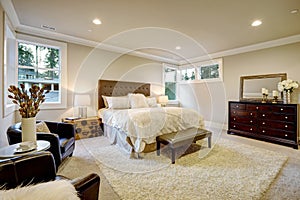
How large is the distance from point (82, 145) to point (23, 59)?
239cm

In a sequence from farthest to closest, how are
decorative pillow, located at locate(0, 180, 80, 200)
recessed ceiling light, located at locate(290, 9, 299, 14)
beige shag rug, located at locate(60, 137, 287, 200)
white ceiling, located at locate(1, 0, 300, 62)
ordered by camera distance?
1. recessed ceiling light, located at locate(290, 9, 299, 14)
2. white ceiling, located at locate(1, 0, 300, 62)
3. beige shag rug, located at locate(60, 137, 287, 200)
4. decorative pillow, located at locate(0, 180, 80, 200)

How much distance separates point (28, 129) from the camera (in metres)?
1.83

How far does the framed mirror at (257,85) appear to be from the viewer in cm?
428

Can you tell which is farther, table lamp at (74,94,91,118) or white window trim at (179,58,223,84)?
white window trim at (179,58,223,84)

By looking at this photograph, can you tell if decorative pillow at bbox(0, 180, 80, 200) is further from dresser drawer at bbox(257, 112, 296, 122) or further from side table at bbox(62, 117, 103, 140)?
dresser drawer at bbox(257, 112, 296, 122)

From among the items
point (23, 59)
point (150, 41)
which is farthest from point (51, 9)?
point (150, 41)

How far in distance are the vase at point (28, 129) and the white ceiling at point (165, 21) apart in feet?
6.31

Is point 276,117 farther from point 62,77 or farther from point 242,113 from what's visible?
point 62,77

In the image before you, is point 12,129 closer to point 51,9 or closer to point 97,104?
point 51,9

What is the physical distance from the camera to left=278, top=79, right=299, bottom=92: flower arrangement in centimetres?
377

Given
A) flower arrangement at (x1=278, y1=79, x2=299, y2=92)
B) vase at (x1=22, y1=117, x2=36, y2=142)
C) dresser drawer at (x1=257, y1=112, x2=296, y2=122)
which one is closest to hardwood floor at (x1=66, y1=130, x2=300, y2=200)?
dresser drawer at (x1=257, y1=112, x2=296, y2=122)

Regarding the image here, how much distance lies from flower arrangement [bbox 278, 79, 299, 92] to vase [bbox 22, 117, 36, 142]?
200 inches

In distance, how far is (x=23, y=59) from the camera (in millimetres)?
3648

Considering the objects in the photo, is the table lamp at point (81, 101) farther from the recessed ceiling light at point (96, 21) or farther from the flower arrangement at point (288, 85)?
the flower arrangement at point (288, 85)
